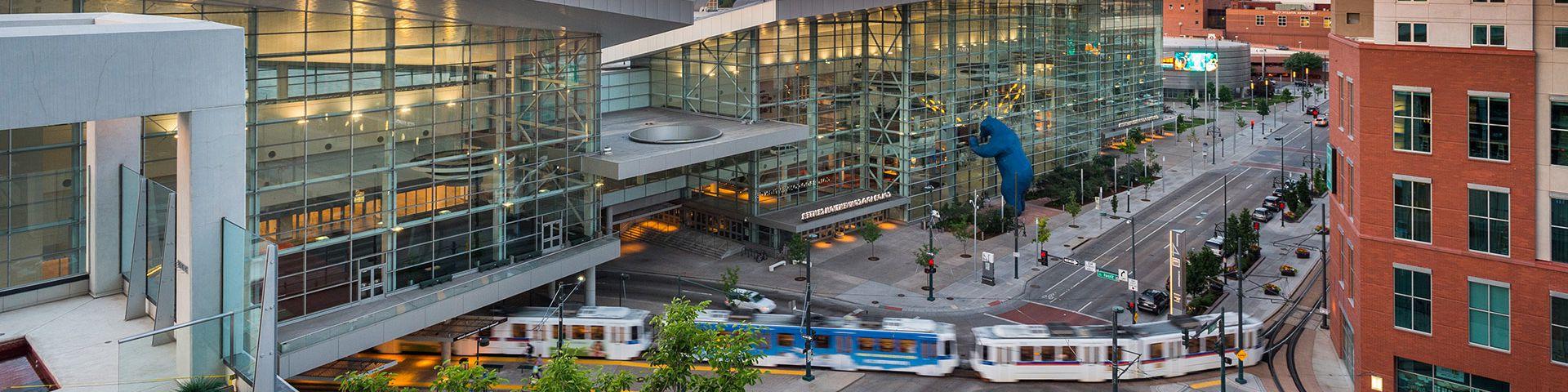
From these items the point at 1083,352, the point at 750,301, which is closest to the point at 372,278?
the point at 750,301

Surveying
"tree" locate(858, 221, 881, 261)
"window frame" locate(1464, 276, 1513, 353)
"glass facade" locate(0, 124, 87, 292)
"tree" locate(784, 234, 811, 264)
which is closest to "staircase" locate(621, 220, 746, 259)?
"tree" locate(784, 234, 811, 264)

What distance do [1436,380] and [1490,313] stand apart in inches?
133

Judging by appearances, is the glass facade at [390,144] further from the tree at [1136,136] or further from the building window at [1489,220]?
the tree at [1136,136]

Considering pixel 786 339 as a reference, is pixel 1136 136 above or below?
above

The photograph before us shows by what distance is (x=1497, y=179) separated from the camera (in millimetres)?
40188

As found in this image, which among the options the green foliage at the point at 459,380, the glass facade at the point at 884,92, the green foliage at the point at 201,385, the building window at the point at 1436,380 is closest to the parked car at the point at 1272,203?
the glass facade at the point at 884,92

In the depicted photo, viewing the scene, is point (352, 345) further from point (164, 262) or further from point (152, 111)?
point (152, 111)

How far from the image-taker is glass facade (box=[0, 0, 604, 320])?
44.4 m

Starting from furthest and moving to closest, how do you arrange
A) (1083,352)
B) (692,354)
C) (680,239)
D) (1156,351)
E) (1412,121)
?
(680,239), (1156,351), (1083,352), (1412,121), (692,354)

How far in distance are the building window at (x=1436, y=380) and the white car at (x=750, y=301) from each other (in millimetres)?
29768

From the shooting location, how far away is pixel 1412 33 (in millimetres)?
42031

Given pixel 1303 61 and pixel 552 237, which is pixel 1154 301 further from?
pixel 1303 61

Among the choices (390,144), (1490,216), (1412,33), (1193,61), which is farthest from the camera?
(1193,61)

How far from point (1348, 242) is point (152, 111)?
45.6 metres
